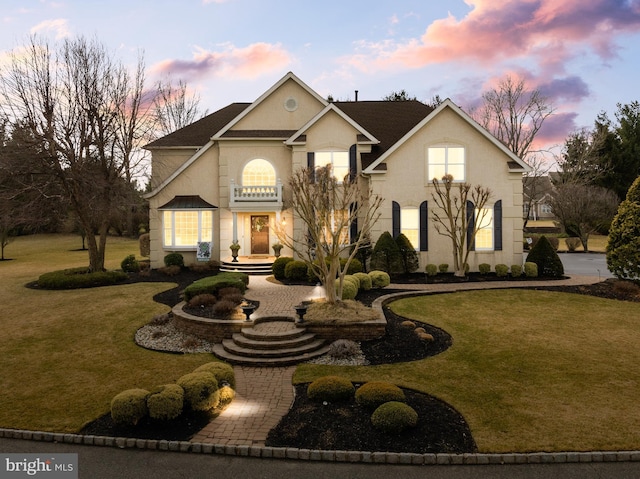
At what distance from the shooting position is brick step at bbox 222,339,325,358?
11.1m

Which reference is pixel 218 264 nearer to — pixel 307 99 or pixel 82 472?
pixel 307 99

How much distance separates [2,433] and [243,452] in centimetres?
478

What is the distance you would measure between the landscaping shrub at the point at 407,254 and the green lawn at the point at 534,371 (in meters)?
5.82

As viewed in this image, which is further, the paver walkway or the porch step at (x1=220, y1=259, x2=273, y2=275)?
the porch step at (x1=220, y1=259, x2=273, y2=275)

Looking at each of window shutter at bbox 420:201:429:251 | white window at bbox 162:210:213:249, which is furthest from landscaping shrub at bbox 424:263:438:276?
white window at bbox 162:210:213:249

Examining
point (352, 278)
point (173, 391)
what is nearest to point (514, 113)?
point (352, 278)

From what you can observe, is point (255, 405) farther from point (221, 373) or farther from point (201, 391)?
point (201, 391)

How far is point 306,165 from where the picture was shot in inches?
938

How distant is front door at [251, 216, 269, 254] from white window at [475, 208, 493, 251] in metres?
12.6

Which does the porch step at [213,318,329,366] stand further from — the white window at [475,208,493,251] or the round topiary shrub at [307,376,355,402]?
the white window at [475,208,493,251]

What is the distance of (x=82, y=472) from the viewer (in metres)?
6.39

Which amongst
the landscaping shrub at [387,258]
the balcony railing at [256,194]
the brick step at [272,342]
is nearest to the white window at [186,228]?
the balcony railing at [256,194]

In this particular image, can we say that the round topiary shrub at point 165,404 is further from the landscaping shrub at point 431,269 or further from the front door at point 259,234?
the front door at point 259,234

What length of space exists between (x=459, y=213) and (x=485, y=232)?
181cm
